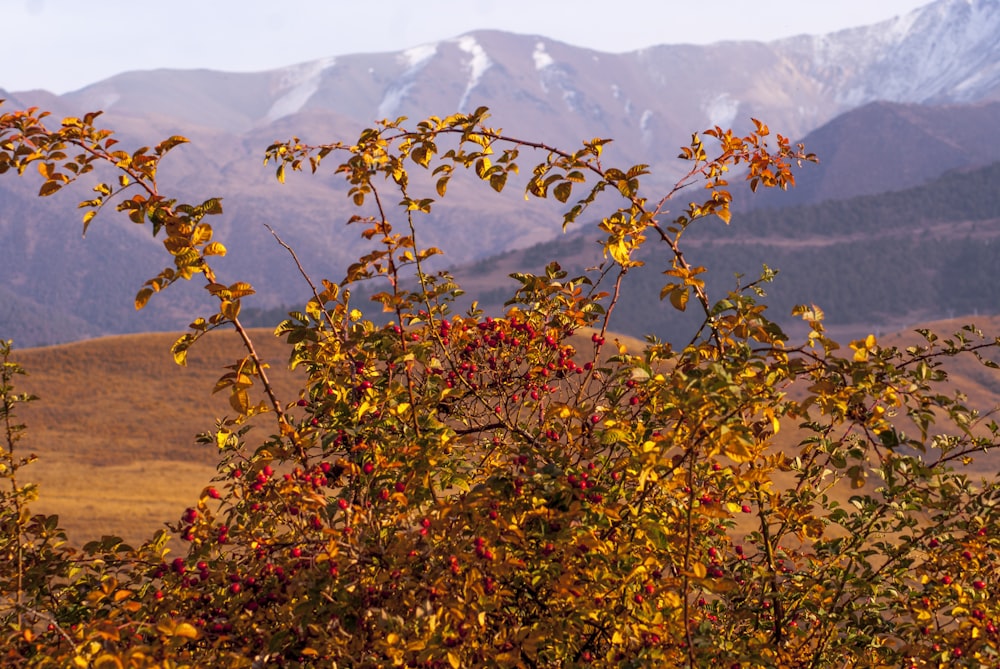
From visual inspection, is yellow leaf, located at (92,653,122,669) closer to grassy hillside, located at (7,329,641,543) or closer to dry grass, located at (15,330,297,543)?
dry grass, located at (15,330,297,543)

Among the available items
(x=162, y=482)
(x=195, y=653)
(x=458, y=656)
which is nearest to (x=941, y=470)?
(x=458, y=656)

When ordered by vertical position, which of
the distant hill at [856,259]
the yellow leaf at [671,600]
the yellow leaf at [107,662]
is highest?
the yellow leaf at [107,662]

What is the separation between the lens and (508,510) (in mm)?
2814

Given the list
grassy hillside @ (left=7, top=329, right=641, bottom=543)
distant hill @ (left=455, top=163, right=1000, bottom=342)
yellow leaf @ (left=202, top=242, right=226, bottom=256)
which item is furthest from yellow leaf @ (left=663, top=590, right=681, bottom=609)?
distant hill @ (left=455, top=163, right=1000, bottom=342)

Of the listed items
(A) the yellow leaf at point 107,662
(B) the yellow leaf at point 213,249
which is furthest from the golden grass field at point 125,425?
(A) the yellow leaf at point 107,662

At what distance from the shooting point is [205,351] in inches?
1838

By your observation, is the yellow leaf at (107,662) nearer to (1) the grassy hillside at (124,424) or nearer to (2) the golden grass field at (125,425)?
(2) the golden grass field at (125,425)

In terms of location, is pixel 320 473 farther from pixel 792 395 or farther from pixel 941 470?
pixel 792 395

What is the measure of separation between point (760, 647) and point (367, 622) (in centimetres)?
133

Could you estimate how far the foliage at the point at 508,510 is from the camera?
8.60 ft

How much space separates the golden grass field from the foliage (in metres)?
21.1

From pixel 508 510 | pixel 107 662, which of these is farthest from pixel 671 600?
pixel 107 662

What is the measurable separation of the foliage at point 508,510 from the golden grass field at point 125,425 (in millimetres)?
21056

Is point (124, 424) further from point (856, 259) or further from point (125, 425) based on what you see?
point (856, 259)
